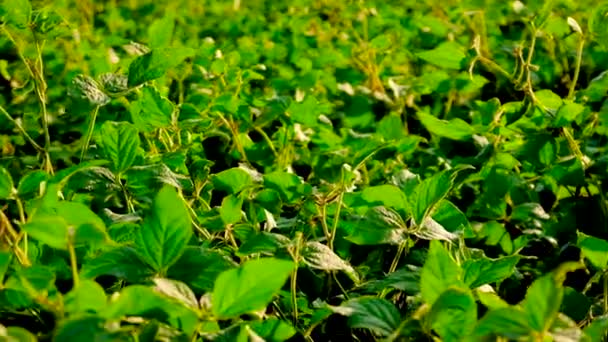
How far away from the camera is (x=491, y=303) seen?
99 cm

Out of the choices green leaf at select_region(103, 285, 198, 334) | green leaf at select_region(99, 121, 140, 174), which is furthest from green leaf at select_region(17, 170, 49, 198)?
green leaf at select_region(103, 285, 198, 334)

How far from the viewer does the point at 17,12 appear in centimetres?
148

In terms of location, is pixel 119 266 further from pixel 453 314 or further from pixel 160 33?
pixel 160 33

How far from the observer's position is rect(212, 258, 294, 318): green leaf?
90 cm

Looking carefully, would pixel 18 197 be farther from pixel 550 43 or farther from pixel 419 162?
pixel 550 43

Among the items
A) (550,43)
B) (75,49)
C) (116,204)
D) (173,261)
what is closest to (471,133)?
(116,204)

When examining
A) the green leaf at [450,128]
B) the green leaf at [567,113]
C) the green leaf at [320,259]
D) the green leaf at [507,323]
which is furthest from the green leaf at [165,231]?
the green leaf at [567,113]

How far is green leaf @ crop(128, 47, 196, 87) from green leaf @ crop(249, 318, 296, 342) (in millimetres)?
504

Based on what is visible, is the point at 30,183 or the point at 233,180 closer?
the point at 30,183

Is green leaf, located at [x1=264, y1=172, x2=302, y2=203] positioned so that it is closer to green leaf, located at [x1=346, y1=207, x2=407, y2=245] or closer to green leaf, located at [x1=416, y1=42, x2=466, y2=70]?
green leaf, located at [x1=346, y1=207, x2=407, y2=245]

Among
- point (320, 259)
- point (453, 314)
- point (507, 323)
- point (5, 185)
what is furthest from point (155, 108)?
point (507, 323)

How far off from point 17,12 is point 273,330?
76 centimetres

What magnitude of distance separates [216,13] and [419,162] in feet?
6.08

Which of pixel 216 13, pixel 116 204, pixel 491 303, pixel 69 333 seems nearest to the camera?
pixel 69 333
